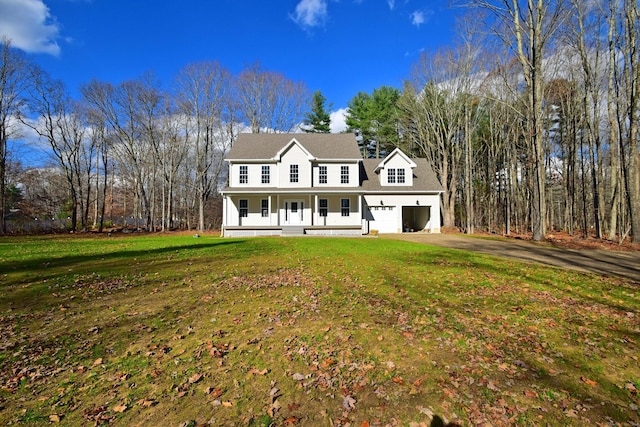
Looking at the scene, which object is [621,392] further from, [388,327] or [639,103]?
[639,103]

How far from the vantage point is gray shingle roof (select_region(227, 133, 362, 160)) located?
25031 mm

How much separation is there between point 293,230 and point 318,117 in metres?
22.9

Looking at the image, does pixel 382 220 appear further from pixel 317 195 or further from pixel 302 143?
pixel 302 143

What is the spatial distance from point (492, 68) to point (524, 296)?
27.8 m

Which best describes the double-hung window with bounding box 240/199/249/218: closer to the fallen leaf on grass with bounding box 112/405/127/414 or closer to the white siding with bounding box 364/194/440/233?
the white siding with bounding box 364/194/440/233

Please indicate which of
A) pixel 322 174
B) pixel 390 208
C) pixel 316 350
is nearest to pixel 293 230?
pixel 322 174

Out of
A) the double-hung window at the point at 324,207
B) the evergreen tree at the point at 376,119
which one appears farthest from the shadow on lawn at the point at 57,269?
the evergreen tree at the point at 376,119

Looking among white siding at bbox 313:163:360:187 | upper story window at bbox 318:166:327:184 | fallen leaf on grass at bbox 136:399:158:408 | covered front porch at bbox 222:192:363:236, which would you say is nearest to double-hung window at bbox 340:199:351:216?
covered front porch at bbox 222:192:363:236

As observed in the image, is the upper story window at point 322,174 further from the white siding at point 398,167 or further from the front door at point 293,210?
the white siding at point 398,167

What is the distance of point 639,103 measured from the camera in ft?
56.2

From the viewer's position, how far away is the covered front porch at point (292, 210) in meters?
24.1

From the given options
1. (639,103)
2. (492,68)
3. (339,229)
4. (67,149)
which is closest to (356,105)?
(492,68)

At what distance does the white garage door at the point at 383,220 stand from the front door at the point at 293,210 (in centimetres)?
599

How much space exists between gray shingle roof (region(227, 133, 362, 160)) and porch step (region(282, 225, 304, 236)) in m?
6.29
